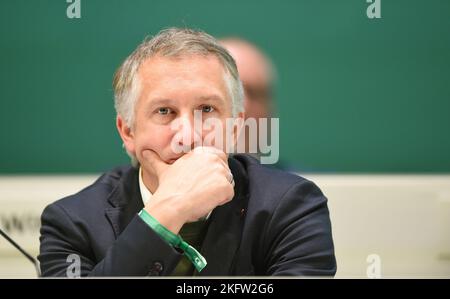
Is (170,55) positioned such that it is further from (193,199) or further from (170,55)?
(193,199)

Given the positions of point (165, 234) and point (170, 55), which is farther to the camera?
point (170, 55)

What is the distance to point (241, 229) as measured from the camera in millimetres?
1513

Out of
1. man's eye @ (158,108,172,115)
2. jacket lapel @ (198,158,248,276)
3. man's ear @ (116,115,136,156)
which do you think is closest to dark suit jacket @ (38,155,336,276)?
jacket lapel @ (198,158,248,276)

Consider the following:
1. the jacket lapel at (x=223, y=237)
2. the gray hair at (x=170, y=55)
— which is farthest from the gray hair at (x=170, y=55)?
the jacket lapel at (x=223, y=237)

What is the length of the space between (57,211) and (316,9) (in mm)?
858

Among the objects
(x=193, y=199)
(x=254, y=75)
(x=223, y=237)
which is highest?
(x=254, y=75)

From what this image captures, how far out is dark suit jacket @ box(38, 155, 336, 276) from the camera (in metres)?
1.48

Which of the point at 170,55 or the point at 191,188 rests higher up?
the point at 170,55

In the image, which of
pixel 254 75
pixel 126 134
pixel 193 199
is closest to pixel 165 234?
pixel 193 199

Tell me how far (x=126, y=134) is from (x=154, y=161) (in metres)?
0.13

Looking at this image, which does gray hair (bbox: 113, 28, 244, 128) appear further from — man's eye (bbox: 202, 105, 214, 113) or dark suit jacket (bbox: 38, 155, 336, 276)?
dark suit jacket (bbox: 38, 155, 336, 276)

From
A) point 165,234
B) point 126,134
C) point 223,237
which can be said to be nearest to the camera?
point 165,234

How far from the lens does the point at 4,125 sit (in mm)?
1727

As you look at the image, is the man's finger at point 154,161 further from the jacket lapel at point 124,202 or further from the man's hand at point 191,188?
the jacket lapel at point 124,202
